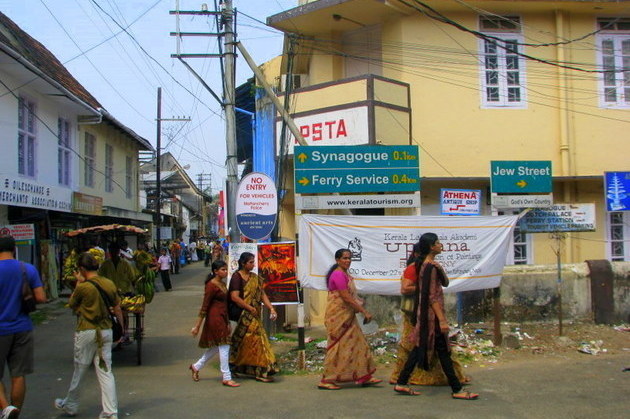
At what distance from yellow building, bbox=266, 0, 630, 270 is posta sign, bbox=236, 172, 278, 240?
372cm

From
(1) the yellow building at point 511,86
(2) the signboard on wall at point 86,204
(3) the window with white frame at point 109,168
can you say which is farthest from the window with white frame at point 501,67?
(3) the window with white frame at point 109,168

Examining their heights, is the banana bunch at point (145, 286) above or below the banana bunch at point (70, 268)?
below

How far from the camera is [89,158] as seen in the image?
18875mm

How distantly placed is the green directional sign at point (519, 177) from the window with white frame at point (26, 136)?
11.2 metres

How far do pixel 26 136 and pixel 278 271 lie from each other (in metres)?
9.29

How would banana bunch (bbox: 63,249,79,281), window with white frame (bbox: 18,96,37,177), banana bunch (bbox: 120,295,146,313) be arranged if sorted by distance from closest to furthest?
banana bunch (bbox: 63,249,79,281) < banana bunch (bbox: 120,295,146,313) < window with white frame (bbox: 18,96,37,177)

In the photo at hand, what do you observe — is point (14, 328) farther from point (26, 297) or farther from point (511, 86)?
point (511, 86)

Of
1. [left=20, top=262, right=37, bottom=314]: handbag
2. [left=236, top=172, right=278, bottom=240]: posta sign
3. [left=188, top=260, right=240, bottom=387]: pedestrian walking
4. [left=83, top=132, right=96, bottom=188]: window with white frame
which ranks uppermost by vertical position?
[left=83, top=132, right=96, bottom=188]: window with white frame

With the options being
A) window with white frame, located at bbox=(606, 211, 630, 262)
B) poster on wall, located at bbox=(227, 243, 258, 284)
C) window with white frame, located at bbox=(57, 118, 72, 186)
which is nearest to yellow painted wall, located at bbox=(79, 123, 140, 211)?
window with white frame, located at bbox=(57, 118, 72, 186)

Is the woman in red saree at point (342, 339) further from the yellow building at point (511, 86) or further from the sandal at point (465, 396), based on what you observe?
the yellow building at point (511, 86)

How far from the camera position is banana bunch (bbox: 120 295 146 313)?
770cm

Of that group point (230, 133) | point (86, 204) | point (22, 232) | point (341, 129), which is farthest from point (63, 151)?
point (341, 129)

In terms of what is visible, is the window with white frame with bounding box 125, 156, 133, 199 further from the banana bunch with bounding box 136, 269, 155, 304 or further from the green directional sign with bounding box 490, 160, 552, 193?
the green directional sign with bounding box 490, 160, 552, 193

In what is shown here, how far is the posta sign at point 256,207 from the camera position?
8461 mm
